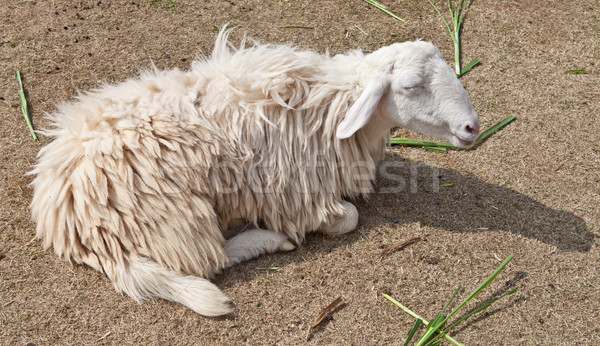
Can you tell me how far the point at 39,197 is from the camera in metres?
3.41

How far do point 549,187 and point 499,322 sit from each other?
138cm

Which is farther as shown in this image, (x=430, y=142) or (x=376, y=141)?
(x=430, y=142)

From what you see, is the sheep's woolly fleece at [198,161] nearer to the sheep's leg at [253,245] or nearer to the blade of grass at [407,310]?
the sheep's leg at [253,245]

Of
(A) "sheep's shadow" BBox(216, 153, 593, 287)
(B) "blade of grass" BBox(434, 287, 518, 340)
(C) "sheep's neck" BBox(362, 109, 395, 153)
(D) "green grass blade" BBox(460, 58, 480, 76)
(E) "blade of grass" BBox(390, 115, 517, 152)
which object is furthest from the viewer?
(D) "green grass blade" BBox(460, 58, 480, 76)

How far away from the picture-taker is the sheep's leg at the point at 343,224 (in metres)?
3.77

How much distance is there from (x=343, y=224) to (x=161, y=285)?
1214 mm

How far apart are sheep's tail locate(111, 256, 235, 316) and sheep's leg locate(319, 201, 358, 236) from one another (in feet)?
2.75

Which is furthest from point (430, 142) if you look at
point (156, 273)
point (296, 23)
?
point (156, 273)

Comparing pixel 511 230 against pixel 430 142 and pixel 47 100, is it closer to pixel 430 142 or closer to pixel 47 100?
pixel 430 142

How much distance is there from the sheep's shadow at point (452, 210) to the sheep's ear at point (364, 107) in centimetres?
73

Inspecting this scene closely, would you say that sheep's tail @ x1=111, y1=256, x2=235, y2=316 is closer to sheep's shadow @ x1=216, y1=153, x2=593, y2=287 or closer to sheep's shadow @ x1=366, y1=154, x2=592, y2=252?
sheep's shadow @ x1=216, y1=153, x2=593, y2=287

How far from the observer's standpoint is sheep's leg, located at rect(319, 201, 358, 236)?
3771 millimetres

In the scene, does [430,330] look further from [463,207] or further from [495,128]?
[495,128]

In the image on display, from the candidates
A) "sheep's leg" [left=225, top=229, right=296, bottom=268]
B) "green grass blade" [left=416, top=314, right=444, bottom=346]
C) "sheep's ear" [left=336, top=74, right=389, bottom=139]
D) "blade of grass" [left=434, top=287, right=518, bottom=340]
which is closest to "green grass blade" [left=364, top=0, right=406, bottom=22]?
"sheep's ear" [left=336, top=74, right=389, bottom=139]
